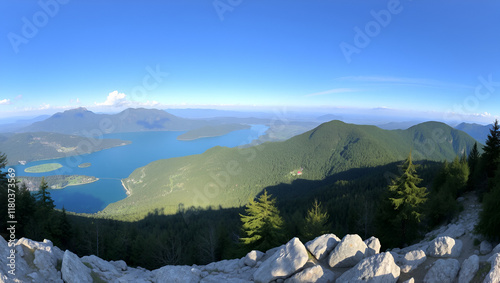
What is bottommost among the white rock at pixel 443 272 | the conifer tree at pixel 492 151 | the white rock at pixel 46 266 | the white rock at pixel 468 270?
the white rock at pixel 46 266

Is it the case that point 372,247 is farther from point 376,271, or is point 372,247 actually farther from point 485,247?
point 485,247

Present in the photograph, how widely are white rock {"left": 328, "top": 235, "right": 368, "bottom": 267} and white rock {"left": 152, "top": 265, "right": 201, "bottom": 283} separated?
825cm

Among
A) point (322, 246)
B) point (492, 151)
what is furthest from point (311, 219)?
point (492, 151)

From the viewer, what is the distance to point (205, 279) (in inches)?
493

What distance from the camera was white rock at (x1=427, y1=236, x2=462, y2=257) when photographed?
32.8ft

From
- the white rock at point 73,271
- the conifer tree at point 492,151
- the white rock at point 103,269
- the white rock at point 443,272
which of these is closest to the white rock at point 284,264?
the white rock at point 443,272

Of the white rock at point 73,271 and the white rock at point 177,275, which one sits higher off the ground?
the white rock at point 73,271

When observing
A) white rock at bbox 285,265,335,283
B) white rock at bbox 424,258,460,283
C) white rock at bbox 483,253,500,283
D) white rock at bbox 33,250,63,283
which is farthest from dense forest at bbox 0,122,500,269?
white rock at bbox 33,250,63,283

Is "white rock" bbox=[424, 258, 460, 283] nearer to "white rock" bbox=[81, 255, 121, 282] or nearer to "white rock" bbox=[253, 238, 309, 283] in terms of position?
"white rock" bbox=[253, 238, 309, 283]

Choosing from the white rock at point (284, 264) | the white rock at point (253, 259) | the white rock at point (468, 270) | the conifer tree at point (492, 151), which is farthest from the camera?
the conifer tree at point (492, 151)

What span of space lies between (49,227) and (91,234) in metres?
5.08

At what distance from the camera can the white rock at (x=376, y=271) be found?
8797mm

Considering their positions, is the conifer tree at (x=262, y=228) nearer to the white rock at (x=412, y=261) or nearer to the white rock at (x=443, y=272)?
the white rock at (x=412, y=261)

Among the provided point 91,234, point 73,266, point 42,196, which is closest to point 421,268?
point 73,266
